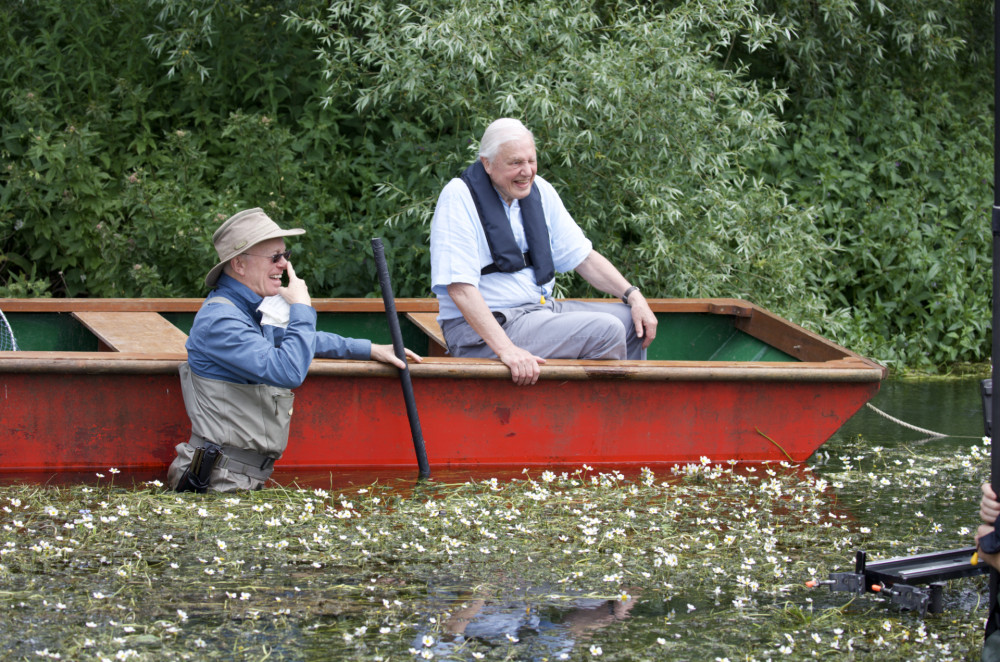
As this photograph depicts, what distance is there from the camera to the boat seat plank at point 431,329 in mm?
5938

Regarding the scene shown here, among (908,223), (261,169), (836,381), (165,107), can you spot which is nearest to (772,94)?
(908,223)

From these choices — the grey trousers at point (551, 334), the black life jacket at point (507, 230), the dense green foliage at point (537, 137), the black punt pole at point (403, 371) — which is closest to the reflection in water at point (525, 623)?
the black punt pole at point (403, 371)

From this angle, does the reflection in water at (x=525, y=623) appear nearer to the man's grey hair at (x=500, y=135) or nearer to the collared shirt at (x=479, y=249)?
the collared shirt at (x=479, y=249)

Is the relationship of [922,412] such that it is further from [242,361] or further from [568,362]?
[242,361]

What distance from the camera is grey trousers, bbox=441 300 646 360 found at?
5.21 metres

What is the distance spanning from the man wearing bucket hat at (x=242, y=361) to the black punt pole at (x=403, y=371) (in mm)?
479

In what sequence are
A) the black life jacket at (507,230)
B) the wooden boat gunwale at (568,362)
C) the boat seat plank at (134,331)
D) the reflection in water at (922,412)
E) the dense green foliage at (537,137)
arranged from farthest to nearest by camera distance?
the dense green foliage at (537,137)
the reflection in water at (922,412)
the boat seat plank at (134,331)
the black life jacket at (507,230)
the wooden boat gunwale at (568,362)

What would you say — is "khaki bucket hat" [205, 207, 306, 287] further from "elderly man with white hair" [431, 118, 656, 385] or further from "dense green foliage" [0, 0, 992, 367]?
"dense green foliage" [0, 0, 992, 367]

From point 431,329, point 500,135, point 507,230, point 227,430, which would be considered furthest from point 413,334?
point 227,430

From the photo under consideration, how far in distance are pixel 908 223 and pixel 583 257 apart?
4906mm

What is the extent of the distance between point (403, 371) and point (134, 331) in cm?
Result: 157

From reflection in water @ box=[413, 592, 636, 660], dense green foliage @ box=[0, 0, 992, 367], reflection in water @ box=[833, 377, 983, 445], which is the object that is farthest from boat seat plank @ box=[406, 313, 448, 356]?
reflection in water @ box=[413, 592, 636, 660]

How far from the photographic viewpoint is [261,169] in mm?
8328

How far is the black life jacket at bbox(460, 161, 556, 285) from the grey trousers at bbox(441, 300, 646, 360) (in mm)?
207
